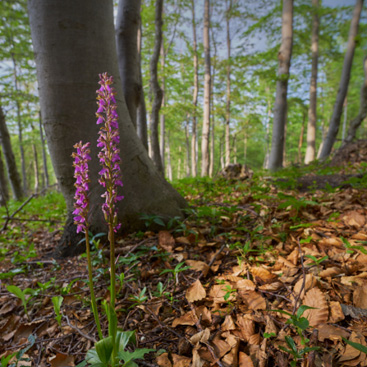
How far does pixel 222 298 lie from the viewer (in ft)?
4.20

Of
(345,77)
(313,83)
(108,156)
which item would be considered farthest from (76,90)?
(313,83)

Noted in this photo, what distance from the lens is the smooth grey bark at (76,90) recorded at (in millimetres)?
1991

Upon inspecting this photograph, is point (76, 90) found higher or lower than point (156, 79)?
lower

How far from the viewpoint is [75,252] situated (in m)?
2.24

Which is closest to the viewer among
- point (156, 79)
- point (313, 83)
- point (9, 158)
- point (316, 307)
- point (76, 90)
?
point (316, 307)

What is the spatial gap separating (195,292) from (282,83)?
7166 mm

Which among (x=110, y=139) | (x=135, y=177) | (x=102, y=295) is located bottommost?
(x=102, y=295)

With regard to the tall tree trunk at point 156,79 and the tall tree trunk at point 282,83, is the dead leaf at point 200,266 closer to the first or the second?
the tall tree trunk at point 156,79

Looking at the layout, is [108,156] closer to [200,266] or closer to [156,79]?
[200,266]

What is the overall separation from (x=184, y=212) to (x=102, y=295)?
1.33 meters

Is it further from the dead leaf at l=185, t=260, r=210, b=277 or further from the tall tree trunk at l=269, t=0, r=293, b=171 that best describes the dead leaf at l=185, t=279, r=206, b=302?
the tall tree trunk at l=269, t=0, r=293, b=171

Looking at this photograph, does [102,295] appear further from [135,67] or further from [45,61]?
[135,67]

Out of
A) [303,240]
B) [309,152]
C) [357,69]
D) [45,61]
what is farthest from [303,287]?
[357,69]

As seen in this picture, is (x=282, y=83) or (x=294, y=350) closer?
(x=294, y=350)
